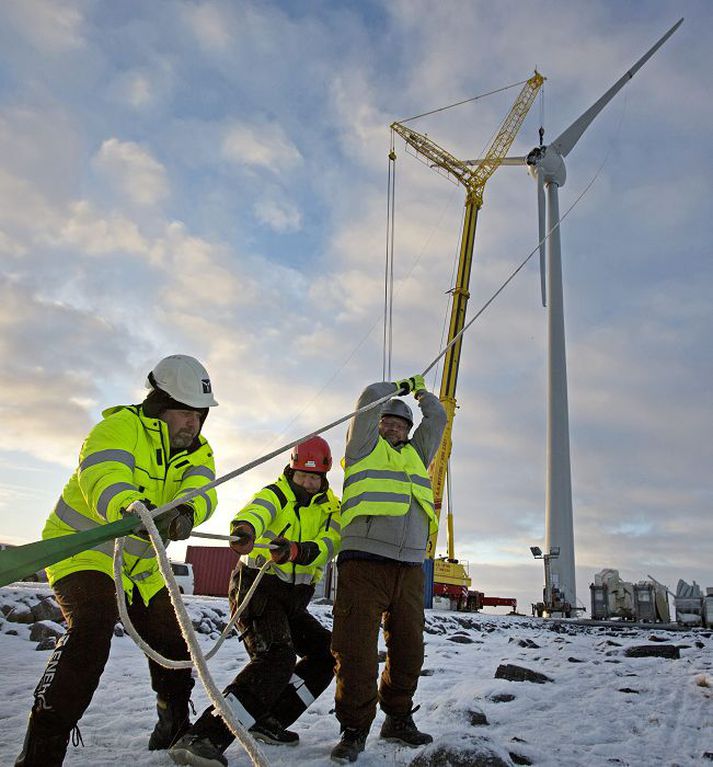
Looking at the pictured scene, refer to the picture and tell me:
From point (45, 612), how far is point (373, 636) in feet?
23.5

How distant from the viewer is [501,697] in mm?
4977

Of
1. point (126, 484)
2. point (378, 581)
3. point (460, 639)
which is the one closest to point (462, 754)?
point (378, 581)

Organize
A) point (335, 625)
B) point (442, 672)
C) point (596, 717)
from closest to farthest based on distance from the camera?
point (335, 625) < point (596, 717) < point (442, 672)

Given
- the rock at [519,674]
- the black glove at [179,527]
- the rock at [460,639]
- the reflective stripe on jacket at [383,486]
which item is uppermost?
the reflective stripe on jacket at [383,486]

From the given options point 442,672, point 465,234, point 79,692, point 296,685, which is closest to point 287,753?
point 296,685

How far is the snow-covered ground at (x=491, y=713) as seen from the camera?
3287mm

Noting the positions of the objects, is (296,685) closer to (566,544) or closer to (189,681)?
(189,681)

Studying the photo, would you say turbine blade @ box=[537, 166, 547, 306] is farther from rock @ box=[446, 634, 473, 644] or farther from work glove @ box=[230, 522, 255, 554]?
work glove @ box=[230, 522, 255, 554]

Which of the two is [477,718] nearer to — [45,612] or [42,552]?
[42,552]

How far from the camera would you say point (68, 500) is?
2.85m

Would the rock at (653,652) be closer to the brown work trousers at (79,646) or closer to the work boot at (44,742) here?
the brown work trousers at (79,646)

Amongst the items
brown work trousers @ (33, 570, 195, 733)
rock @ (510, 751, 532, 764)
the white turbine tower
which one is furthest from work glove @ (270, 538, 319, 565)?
the white turbine tower

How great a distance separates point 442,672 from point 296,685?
3.56 meters

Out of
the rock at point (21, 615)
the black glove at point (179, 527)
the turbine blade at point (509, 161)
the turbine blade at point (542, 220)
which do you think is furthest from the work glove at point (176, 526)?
the turbine blade at point (509, 161)
